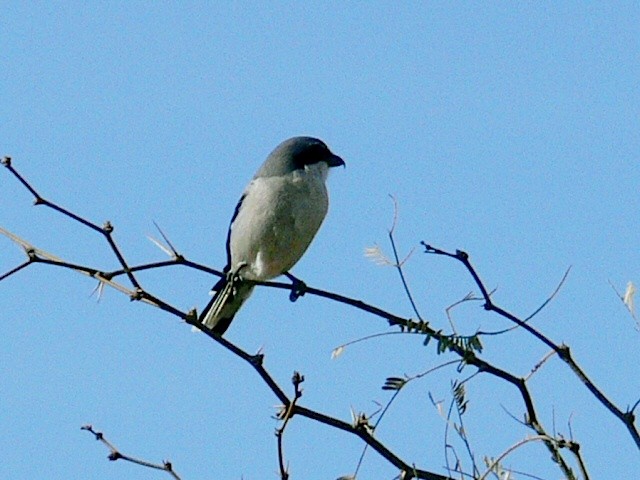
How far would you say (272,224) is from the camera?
638cm

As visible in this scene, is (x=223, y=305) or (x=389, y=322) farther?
(x=223, y=305)

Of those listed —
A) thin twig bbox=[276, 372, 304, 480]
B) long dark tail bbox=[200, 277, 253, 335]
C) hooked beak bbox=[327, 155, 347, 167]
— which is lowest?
thin twig bbox=[276, 372, 304, 480]

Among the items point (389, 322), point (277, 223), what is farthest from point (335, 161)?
point (389, 322)

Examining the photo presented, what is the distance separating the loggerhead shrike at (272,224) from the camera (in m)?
6.40

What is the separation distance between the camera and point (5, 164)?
8.00 ft

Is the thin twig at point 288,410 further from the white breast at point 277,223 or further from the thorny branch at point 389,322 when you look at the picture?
the white breast at point 277,223

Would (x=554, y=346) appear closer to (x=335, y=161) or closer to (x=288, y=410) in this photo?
(x=288, y=410)

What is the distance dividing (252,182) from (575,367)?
4862 mm

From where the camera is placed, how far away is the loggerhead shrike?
6.40 meters

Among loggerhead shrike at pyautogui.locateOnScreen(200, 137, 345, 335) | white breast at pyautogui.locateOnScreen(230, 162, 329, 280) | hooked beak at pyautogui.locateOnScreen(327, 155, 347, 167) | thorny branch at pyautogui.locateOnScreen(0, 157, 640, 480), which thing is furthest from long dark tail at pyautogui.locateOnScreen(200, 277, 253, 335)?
thorny branch at pyautogui.locateOnScreen(0, 157, 640, 480)

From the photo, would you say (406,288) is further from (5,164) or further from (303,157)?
(303,157)

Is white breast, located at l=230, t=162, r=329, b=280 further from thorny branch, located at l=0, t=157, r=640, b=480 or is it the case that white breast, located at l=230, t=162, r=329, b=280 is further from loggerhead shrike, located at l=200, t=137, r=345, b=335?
thorny branch, located at l=0, t=157, r=640, b=480

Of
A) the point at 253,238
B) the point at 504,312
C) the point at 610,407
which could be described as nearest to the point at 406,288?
the point at 504,312

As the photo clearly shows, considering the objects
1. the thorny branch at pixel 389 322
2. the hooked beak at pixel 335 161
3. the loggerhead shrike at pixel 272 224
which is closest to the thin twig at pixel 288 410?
the thorny branch at pixel 389 322
